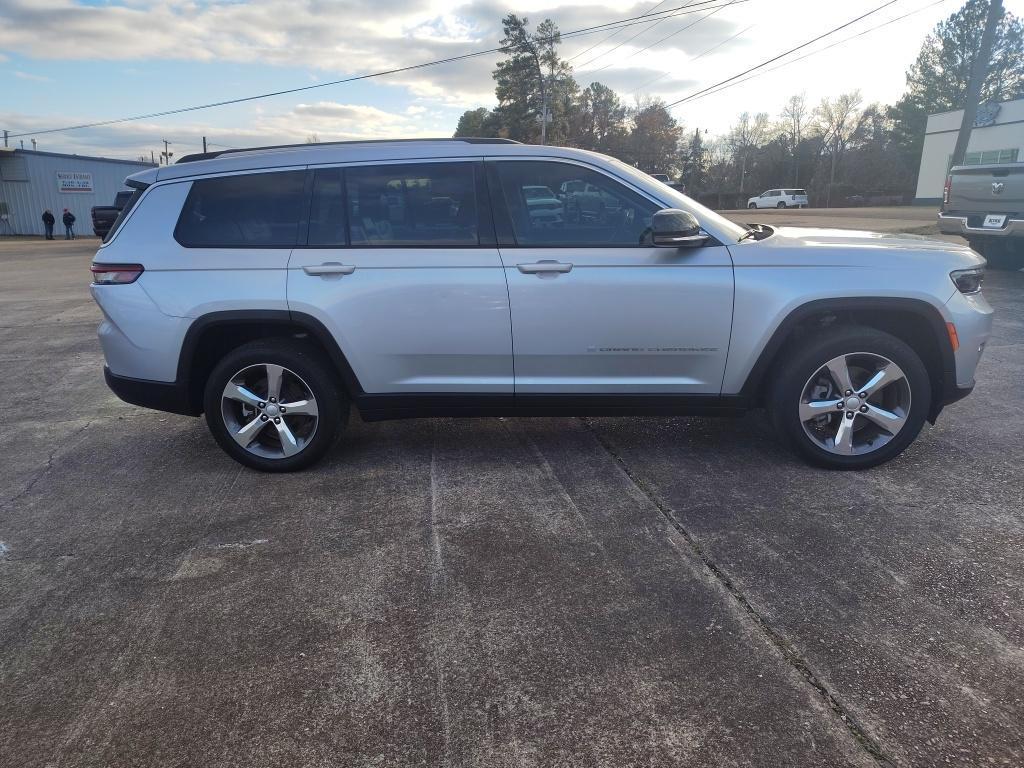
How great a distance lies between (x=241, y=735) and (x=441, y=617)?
83 centimetres

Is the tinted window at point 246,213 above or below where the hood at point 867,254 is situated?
above

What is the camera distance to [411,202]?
13.2 ft

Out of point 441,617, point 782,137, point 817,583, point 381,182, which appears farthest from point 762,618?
point 782,137

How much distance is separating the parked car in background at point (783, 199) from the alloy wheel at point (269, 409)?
2262 inches

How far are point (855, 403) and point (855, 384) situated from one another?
128 mm

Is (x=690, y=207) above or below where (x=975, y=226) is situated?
above

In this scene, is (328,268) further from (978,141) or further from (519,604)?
(978,141)

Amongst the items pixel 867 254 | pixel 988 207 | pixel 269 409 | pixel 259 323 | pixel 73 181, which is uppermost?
pixel 73 181

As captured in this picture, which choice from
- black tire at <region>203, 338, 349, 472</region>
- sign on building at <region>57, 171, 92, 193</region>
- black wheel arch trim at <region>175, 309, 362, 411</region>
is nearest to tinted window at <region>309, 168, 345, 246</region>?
black wheel arch trim at <region>175, 309, 362, 411</region>

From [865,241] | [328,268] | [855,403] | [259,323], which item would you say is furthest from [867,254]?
[259,323]

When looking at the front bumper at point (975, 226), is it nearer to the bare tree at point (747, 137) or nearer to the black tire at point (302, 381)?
the black tire at point (302, 381)

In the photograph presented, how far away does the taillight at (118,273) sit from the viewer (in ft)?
13.2

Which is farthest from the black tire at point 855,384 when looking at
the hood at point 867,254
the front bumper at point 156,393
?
the front bumper at point 156,393

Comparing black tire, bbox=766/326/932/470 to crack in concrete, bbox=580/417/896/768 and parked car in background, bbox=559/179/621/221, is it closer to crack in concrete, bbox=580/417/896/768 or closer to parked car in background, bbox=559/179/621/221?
crack in concrete, bbox=580/417/896/768
